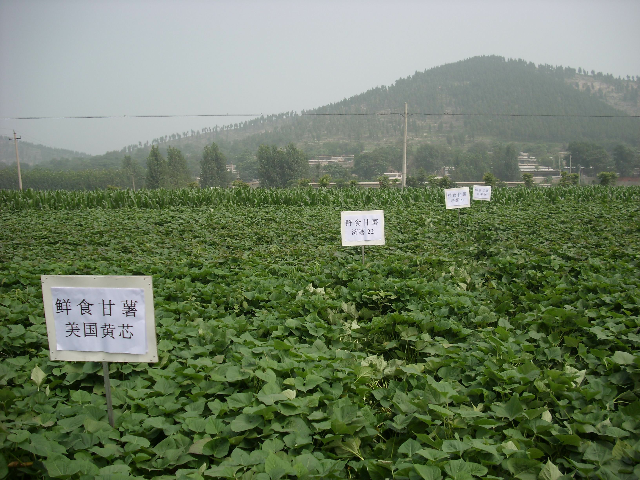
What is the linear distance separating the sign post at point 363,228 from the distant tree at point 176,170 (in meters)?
59.6

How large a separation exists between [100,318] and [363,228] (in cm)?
440

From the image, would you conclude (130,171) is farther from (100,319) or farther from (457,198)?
(100,319)

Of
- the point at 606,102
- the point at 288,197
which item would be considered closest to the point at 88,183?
the point at 288,197

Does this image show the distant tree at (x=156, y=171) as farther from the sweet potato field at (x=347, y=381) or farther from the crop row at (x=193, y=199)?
the sweet potato field at (x=347, y=381)

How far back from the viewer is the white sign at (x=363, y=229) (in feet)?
21.0

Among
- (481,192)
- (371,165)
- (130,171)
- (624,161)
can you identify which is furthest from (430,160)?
(481,192)

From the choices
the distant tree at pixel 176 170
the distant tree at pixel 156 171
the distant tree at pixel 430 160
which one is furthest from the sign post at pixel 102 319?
the distant tree at pixel 430 160

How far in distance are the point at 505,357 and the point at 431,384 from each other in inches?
29.2

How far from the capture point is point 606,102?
5807 inches

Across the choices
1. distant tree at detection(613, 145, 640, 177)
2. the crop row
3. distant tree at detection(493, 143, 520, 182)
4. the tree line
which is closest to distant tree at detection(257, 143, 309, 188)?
the tree line

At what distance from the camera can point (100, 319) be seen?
2455 mm

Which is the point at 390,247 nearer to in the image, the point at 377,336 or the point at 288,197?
the point at 377,336

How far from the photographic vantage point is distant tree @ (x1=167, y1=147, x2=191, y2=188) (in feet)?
207

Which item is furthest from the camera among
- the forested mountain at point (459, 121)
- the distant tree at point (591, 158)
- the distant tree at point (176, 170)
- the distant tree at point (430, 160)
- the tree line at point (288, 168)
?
the forested mountain at point (459, 121)
